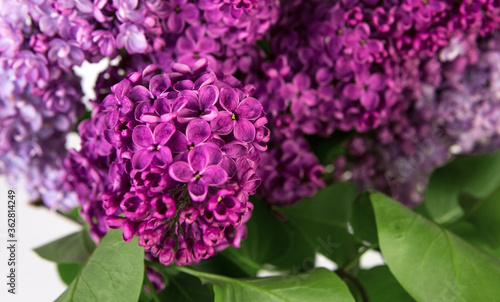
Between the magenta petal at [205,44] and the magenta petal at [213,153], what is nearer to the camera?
the magenta petal at [213,153]

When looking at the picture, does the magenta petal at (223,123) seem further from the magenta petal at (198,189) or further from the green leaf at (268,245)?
the green leaf at (268,245)

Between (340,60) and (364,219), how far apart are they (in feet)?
0.44

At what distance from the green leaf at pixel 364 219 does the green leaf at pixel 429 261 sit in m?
0.03

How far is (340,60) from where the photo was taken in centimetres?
46

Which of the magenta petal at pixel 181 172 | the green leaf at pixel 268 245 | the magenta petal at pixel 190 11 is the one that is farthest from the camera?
the green leaf at pixel 268 245

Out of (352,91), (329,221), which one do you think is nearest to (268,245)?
(329,221)

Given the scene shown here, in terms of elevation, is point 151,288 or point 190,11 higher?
point 190,11

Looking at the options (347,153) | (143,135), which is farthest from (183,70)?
(347,153)

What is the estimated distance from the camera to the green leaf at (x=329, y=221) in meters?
0.52

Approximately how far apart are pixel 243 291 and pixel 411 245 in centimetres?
13

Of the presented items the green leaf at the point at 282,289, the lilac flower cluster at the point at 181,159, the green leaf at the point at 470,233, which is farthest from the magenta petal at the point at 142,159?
the green leaf at the point at 470,233

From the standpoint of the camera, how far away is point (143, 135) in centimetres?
32

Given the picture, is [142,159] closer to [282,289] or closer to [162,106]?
[162,106]

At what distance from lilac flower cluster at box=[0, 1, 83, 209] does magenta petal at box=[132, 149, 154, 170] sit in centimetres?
16
